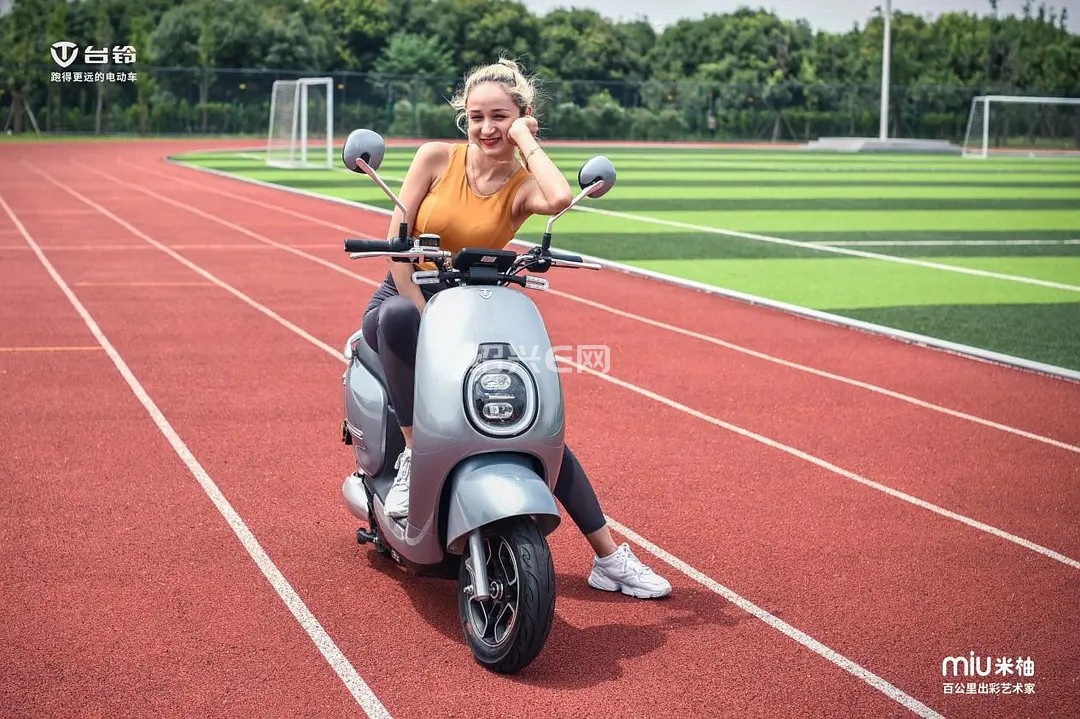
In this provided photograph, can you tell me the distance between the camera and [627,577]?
5184mm

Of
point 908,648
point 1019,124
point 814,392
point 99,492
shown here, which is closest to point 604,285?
point 814,392

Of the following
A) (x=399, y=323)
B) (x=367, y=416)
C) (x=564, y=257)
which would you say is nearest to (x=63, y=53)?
(x=367, y=416)

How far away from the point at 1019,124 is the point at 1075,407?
55.7m

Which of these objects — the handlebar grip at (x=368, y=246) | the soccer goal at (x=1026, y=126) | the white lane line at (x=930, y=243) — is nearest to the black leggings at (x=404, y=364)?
the handlebar grip at (x=368, y=246)

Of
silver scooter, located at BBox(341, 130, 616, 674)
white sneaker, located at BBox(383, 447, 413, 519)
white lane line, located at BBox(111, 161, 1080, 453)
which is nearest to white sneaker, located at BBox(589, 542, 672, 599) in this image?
silver scooter, located at BBox(341, 130, 616, 674)

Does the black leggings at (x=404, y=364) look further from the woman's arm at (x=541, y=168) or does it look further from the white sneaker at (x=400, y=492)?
the woman's arm at (x=541, y=168)

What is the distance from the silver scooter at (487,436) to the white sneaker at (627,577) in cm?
68

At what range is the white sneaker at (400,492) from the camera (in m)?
4.91

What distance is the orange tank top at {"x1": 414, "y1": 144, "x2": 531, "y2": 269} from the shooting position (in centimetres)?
496

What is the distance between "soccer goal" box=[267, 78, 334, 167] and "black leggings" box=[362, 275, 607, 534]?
3269cm

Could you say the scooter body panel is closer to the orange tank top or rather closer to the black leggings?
the black leggings

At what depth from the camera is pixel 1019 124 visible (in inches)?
2392

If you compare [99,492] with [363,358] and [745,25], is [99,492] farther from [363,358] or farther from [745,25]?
[745,25]

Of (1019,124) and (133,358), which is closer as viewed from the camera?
(133,358)
